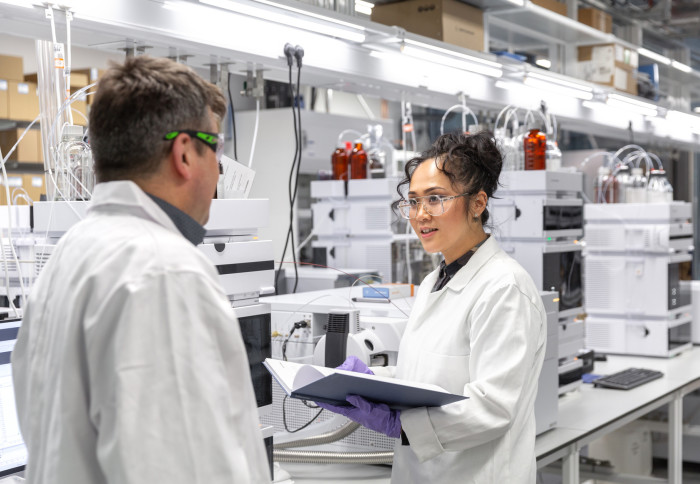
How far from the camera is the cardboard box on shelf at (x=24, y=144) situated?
4961mm

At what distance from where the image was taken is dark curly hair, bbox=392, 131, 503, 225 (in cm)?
176

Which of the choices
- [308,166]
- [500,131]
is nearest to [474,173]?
[500,131]

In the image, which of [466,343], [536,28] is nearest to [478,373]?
[466,343]

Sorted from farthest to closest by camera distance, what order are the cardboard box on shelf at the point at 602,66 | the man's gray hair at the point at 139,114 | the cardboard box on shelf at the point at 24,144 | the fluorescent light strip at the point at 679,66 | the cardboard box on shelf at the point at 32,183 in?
the fluorescent light strip at the point at 679,66, the cardboard box on shelf at the point at 24,144, the cardboard box on shelf at the point at 32,183, the cardboard box on shelf at the point at 602,66, the man's gray hair at the point at 139,114

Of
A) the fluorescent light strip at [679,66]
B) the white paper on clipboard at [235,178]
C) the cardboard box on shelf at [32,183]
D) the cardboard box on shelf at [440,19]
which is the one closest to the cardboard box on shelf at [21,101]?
the cardboard box on shelf at [32,183]

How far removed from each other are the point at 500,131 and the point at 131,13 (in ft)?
6.22

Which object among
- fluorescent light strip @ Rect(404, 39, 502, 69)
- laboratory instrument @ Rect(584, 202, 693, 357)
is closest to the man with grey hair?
fluorescent light strip @ Rect(404, 39, 502, 69)

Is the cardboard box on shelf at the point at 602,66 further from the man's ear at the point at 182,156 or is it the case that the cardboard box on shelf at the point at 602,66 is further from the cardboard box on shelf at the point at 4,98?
the man's ear at the point at 182,156

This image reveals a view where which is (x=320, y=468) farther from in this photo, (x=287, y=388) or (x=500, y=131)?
(x=500, y=131)

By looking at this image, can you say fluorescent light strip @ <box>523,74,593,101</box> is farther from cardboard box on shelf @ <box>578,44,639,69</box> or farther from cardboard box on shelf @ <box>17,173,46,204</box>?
cardboard box on shelf @ <box>17,173,46,204</box>

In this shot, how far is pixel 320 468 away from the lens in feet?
7.11

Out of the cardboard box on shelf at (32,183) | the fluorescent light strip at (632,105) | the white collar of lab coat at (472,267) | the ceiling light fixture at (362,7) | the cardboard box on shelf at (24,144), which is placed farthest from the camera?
the cardboard box on shelf at (24,144)

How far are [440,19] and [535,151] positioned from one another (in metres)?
0.64

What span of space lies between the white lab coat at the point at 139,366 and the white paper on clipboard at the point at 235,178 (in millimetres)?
884
